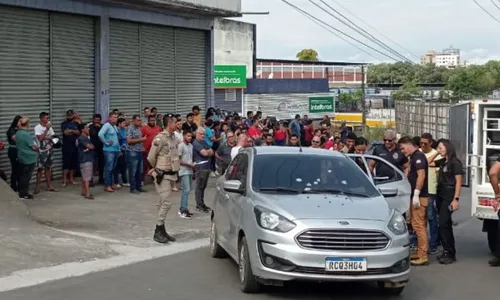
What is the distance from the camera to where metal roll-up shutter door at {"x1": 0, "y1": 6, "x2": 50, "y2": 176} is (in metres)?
17.0

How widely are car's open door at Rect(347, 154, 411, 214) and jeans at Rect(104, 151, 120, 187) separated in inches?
Result: 270

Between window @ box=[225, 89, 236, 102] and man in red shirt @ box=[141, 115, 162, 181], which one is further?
window @ box=[225, 89, 236, 102]

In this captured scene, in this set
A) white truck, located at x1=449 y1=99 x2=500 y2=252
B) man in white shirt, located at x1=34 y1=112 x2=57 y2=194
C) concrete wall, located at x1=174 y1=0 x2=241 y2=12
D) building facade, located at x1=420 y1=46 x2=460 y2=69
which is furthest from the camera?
building facade, located at x1=420 y1=46 x2=460 y2=69

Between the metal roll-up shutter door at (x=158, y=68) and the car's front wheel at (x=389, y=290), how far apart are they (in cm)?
1394

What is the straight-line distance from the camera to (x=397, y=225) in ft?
29.4

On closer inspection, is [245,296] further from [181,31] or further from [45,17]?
[181,31]

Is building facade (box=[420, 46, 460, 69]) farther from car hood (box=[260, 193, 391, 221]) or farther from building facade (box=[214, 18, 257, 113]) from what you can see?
car hood (box=[260, 193, 391, 221])

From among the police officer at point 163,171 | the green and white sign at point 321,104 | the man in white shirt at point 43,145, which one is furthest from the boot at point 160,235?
the green and white sign at point 321,104

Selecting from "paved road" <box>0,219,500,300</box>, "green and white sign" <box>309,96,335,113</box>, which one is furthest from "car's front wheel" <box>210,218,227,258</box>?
"green and white sign" <box>309,96,335,113</box>

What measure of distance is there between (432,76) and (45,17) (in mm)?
89046

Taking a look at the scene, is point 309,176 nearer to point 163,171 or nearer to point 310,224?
point 310,224

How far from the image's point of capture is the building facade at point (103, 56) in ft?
57.1

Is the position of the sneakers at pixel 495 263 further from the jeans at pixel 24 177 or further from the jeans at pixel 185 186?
the jeans at pixel 24 177

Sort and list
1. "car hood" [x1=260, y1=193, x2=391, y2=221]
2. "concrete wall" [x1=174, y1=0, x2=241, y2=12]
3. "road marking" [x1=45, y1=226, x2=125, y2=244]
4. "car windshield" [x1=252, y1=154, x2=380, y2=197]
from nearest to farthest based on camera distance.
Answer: "car hood" [x1=260, y1=193, x2=391, y2=221] → "car windshield" [x1=252, y1=154, x2=380, y2=197] → "road marking" [x1=45, y1=226, x2=125, y2=244] → "concrete wall" [x1=174, y1=0, x2=241, y2=12]
